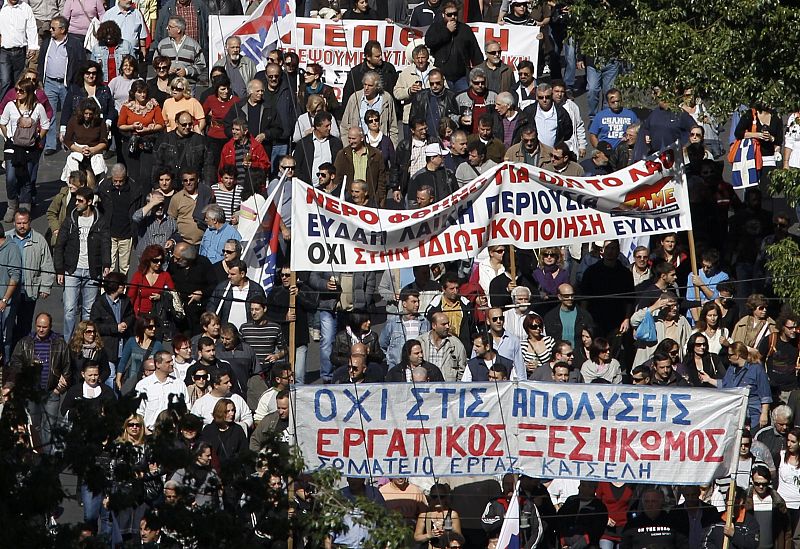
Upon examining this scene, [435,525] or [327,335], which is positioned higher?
[327,335]

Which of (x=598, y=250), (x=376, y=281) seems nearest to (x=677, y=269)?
(x=598, y=250)

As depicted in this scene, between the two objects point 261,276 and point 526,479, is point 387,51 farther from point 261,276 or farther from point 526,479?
point 526,479

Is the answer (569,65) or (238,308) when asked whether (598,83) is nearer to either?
(569,65)

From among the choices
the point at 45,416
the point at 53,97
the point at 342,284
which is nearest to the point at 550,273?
the point at 342,284

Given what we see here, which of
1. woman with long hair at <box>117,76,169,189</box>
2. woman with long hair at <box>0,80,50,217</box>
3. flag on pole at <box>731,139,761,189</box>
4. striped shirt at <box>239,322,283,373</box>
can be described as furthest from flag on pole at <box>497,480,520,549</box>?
woman with long hair at <box>0,80,50,217</box>

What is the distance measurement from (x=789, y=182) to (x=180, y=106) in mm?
7374

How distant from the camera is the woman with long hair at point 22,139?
24.0 meters

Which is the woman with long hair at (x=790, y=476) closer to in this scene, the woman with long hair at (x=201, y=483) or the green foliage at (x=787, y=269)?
the green foliage at (x=787, y=269)

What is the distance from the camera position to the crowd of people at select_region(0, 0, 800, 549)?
18.4 m

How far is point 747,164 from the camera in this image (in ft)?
78.1

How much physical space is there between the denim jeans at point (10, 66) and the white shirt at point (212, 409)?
9.14 m

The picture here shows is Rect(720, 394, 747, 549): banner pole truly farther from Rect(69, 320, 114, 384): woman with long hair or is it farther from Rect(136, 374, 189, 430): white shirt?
Rect(69, 320, 114, 384): woman with long hair

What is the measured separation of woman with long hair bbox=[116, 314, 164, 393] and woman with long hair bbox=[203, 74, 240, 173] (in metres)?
3.69

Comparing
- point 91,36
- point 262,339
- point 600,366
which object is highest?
point 91,36
